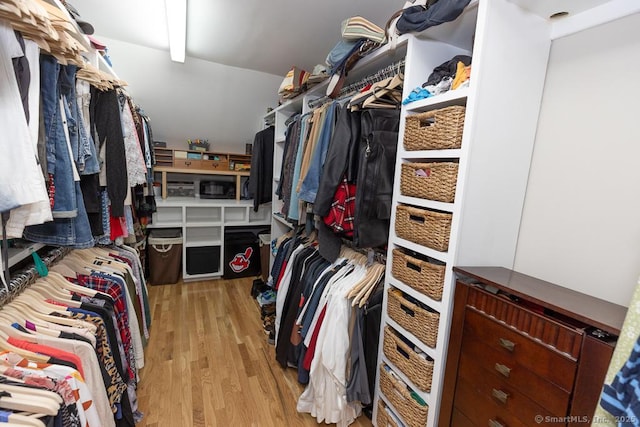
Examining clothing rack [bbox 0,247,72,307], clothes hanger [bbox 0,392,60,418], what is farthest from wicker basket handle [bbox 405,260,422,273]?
clothing rack [bbox 0,247,72,307]

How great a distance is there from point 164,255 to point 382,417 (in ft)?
9.14

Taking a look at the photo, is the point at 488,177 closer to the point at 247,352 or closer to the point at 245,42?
the point at 247,352

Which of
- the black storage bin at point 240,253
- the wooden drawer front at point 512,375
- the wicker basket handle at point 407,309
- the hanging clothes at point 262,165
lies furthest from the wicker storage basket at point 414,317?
the black storage bin at point 240,253

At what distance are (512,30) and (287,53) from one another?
227 cm

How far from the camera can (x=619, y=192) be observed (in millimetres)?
1005

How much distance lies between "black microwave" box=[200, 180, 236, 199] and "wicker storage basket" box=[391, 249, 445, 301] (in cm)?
282

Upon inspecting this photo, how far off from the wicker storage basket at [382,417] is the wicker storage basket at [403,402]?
0.08 m

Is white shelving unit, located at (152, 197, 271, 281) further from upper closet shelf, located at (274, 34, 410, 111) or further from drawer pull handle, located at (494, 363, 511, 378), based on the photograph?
drawer pull handle, located at (494, 363, 511, 378)

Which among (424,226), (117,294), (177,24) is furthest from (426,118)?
(177,24)

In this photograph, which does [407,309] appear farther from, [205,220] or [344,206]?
[205,220]

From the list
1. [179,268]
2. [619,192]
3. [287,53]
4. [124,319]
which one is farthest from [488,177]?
[179,268]

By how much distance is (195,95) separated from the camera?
3.38 m

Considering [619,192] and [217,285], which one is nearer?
[619,192]

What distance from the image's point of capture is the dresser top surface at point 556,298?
30.6 inches
